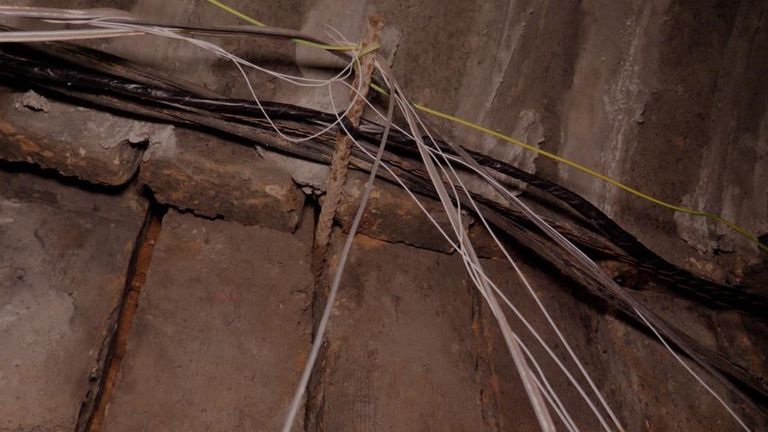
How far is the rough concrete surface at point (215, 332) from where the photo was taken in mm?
1165

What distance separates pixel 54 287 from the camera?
1251 millimetres

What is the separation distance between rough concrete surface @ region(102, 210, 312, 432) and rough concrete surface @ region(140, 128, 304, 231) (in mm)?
62

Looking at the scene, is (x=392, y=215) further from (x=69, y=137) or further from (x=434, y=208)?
(x=69, y=137)

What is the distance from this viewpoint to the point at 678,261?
5.73ft

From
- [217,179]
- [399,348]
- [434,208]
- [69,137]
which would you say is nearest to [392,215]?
[434,208]

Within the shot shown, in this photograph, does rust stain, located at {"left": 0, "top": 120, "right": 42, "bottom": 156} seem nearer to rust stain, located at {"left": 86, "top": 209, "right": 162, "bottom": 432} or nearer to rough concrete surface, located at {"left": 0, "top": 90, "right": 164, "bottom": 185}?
rough concrete surface, located at {"left": 0, "top": 90, "right": 164, "bottom": 185}

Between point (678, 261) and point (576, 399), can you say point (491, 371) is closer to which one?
point (576, 399)

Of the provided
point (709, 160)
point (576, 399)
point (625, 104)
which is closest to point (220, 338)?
point (576, 399)

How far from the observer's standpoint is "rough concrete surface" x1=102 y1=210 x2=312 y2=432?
3.82ft

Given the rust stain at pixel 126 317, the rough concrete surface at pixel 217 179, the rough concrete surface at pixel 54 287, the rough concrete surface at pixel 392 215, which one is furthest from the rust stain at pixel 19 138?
the rough concrete surface at pixel 392 215

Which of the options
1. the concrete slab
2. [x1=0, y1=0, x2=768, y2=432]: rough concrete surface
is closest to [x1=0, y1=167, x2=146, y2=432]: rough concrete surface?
[x1=0, y1=0, x2=768, y2=432]: rough concrete surface

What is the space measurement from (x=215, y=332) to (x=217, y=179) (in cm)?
44

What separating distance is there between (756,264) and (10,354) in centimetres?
238

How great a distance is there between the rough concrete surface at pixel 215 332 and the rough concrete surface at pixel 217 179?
0.06 meters
